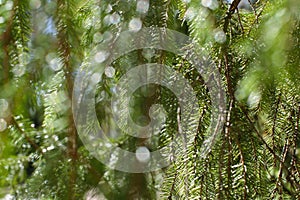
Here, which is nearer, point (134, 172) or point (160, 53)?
point (160, 53)

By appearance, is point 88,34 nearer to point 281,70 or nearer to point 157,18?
point 157,18

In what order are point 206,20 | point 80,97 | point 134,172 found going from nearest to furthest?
point 206,20 → point 80,97 → point 134,172

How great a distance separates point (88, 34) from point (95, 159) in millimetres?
316

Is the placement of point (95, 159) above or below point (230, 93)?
below

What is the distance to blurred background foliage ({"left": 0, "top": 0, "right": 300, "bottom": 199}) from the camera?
65 cm

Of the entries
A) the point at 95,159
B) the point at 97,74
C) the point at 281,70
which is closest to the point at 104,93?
the point at 97,74

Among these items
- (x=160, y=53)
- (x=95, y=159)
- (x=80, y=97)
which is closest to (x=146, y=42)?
(x=160, y=53)

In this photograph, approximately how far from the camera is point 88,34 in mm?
790

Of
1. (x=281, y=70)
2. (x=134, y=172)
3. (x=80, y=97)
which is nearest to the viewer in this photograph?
(x=281, y=70)

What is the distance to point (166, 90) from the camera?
739mm

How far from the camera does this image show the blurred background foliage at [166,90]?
25.4 inches

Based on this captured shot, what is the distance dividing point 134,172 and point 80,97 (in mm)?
226

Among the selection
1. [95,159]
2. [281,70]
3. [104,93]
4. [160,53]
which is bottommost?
[95,159]

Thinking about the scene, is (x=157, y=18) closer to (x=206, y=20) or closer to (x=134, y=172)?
(x=206, y=20)
